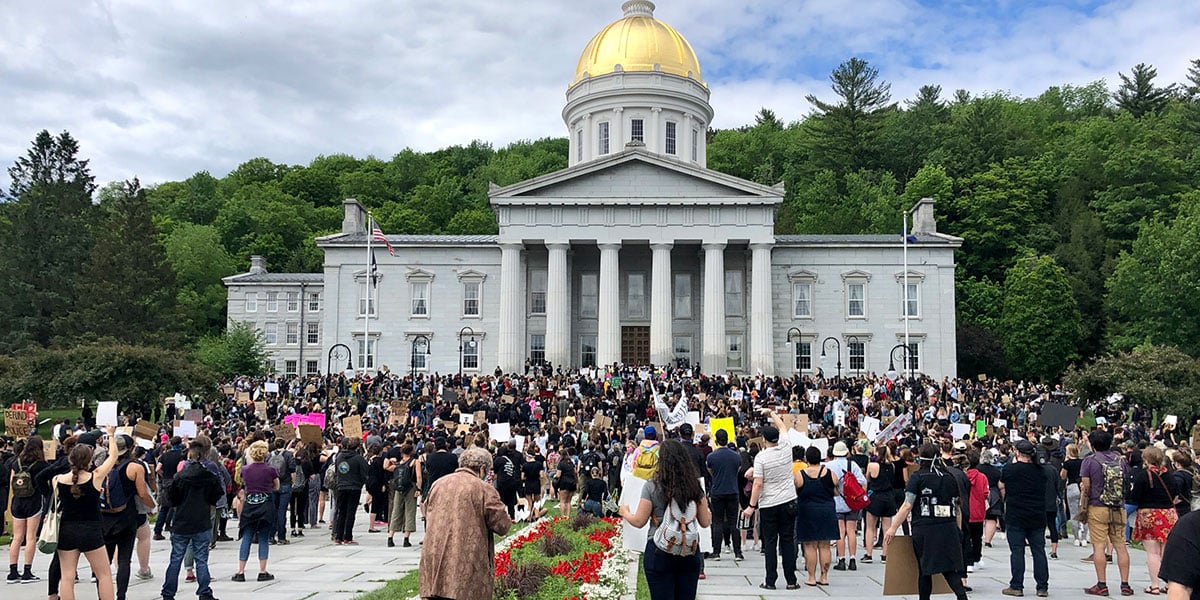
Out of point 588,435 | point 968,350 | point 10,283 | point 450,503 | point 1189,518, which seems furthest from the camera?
point 968,350

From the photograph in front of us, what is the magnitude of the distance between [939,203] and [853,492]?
63.4m

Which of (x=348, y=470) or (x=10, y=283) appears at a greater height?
(x=10, y=283)

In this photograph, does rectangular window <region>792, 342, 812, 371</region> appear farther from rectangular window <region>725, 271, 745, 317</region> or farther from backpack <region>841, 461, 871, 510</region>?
backpack <region>841, 461, 871, 510</region>

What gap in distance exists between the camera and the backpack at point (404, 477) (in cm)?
1627

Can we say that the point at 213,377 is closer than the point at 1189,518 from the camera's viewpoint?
No

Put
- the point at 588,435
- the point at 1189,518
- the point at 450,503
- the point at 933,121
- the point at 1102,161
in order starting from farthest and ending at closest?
the point at 933,121 < the point at 1102,161 < the point at 588,435 < the point at 450,503 < the point at 1189,518

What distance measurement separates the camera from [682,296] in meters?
57.5

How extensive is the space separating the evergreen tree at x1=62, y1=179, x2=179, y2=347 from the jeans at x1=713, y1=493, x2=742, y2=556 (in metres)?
46.3

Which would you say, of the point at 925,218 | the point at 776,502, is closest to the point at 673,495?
the point at 776,502

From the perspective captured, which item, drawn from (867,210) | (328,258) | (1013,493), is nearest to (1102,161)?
(867,210)

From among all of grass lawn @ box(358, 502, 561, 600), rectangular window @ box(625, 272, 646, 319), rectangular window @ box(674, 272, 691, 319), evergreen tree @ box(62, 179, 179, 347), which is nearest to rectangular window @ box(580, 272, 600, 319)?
rectangular window @ box(625, 272, 646, 319)

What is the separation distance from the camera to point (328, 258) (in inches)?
2251

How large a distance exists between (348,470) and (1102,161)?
68921mm

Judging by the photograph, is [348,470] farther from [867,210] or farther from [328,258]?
[867,210]
